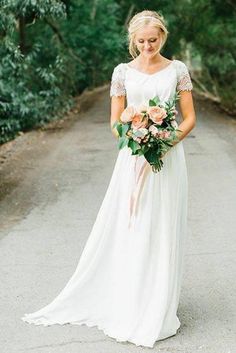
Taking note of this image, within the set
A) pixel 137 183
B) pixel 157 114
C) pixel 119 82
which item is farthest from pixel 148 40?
pixel 137 183

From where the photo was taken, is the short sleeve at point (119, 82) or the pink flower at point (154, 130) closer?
the pink flower at point (154, 130)

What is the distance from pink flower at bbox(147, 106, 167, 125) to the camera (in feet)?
14.8

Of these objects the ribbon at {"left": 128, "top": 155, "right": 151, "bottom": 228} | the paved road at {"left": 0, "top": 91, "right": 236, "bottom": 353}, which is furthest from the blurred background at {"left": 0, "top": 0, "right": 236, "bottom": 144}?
the ribbon at {"left": 128, "top": 155, "right": 151, "bottom": 228}

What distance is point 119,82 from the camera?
4.88 meters

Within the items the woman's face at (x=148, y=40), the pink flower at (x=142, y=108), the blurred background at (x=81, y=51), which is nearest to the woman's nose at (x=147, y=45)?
the woman's face at (x=148, y=40)

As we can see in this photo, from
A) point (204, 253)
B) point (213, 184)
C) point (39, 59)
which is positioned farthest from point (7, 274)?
point (39, 59)

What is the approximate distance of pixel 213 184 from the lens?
10.7m

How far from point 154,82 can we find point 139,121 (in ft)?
1.12

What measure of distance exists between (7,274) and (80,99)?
21.4m

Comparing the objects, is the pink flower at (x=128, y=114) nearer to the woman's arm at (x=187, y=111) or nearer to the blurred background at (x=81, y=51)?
the woman's arm at (x=187, y=111)

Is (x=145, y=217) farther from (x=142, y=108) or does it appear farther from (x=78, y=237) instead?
(x=78, y=237)

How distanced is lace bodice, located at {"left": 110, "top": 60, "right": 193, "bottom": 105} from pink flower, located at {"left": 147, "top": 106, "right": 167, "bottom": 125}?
Answer: 211 millimetres

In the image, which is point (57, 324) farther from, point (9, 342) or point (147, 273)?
point (147, 273)

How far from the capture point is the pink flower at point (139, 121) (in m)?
4.55
